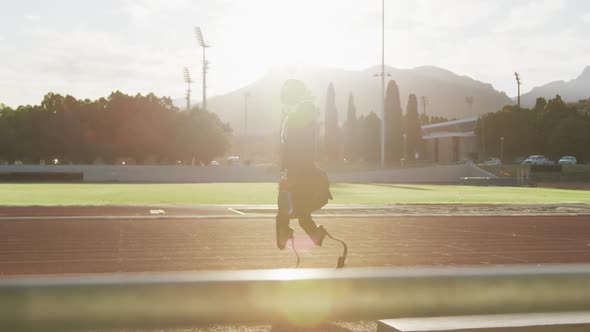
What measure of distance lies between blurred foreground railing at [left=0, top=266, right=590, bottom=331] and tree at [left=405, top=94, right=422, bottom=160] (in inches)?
3569

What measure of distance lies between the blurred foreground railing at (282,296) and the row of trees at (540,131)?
8330cm

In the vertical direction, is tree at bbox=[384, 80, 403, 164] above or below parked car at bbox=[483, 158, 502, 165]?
above

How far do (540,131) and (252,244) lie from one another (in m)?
80.4

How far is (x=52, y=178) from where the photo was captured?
61.1 meters

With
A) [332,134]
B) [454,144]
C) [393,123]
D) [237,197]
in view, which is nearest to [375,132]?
[332,134]

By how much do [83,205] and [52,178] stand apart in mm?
40543

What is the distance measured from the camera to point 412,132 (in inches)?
3671

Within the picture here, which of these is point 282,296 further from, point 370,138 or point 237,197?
point 370,138

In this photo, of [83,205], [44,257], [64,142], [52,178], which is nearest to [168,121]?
[64,142]

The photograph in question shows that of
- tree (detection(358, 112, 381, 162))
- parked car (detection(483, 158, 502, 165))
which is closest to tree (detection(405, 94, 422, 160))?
parked car (detection(483, 158, 502, 165))

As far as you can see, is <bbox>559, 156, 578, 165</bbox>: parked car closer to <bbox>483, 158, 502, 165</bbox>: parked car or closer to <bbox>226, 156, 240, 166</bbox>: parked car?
<bbox>483, 158, 502, 165</bbox>: parked car

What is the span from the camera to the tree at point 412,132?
92688 millimetres

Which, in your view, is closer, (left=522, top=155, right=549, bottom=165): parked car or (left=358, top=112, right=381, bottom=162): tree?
(left=522, top=155, right=549, bottom=165): parked car

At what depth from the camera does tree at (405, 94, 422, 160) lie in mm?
92688
